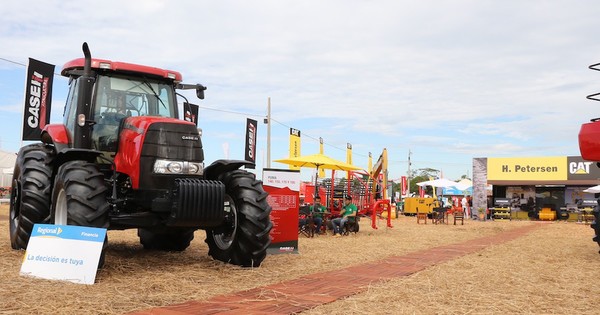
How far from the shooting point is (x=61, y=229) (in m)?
5.83

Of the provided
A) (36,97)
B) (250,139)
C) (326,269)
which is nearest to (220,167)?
(326,269)

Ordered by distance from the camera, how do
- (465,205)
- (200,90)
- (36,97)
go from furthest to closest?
1. (465,205)
2. (36,97)
3. (200,90)

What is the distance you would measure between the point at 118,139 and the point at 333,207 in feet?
30.6

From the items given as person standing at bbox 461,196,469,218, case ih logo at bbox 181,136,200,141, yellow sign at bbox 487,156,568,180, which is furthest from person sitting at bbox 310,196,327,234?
yellow sign at bbox 487,156,568,180

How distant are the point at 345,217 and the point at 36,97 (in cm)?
904

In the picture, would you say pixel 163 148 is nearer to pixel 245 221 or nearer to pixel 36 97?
pixel 245 221

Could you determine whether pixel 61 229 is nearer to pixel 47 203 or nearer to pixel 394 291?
pixel 47 203

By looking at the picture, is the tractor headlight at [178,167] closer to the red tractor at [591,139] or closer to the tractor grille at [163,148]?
the tractor grille at [163,148]

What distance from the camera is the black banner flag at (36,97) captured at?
14.3m

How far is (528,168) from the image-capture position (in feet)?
106

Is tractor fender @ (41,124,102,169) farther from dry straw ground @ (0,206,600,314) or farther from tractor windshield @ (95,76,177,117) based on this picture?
dry straw ground @ (0,206,600,314)

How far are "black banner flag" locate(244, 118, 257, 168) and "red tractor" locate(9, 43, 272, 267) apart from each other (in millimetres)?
17567

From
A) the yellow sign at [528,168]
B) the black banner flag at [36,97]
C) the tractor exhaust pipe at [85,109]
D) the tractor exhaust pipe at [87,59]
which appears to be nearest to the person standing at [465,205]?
the yellow sign at [528,168]

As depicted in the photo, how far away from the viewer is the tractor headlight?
641cm
